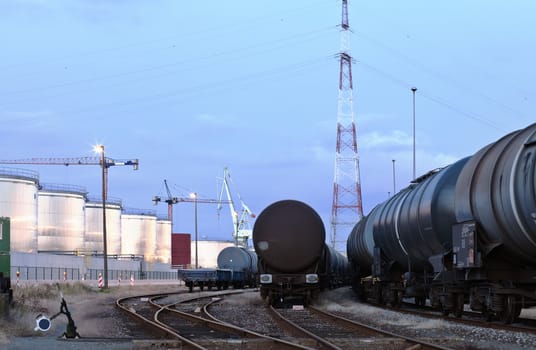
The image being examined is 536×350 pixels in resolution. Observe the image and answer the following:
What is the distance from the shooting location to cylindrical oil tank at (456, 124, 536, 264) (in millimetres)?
14039

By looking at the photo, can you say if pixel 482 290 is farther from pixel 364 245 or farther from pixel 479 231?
pixel 364 245

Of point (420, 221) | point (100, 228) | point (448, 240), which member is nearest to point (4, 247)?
point (420, 221)

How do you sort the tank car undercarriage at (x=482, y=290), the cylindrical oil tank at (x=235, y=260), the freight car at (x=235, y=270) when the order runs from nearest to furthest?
the tank car undercarriage at (x=482, y=290) → the freight car at (x=235, y=270) → the cylindrical oil tank at (x=235, y=260)

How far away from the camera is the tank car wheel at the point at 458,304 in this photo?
1900 cm

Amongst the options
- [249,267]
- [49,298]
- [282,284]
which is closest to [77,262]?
[249,267]

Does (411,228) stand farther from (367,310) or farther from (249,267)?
(249,267)

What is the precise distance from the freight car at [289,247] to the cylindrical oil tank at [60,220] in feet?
194

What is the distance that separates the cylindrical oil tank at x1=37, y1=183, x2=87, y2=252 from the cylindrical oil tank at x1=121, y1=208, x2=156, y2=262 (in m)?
29.5

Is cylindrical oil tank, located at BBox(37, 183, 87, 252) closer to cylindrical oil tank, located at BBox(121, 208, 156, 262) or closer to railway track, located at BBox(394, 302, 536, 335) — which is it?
cylindrical oil tank, located at BBox(121, 208, 156, 262)

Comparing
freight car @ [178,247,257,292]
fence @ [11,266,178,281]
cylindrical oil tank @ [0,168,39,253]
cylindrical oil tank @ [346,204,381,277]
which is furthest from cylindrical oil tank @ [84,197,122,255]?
cylindrical oil tank @ [346,204,381,277]

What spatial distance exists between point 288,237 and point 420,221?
294 inches

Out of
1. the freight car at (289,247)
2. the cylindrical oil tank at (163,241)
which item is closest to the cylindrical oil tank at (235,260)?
the freight car at (289,247)

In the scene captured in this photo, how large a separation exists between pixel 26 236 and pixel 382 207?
47.8 metres

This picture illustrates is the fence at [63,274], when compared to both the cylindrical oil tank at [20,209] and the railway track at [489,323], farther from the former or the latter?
the railway track at [489,323]
